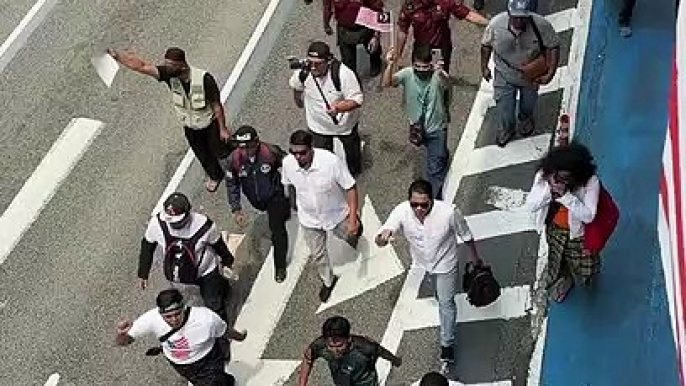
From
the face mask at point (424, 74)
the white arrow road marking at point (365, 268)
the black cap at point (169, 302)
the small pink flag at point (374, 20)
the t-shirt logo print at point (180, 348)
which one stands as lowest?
the white arrow road marking at point (365, 268)

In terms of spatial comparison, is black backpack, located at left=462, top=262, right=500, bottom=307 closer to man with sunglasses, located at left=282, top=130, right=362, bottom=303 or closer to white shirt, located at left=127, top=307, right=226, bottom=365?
man with sunglasses, located at left=282, top=130, right=362, bottom=303

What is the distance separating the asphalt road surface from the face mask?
1.72m

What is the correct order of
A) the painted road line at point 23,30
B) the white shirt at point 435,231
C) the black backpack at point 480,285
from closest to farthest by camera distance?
the white shirt at point 435,231 < the black backpack at point 480,285 < the painted road line at point 23,30

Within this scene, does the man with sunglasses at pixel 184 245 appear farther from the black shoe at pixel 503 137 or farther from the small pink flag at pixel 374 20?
the black shoe at pixel 503 137

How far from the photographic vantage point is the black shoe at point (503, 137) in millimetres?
13195

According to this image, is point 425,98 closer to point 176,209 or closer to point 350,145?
point 350,145

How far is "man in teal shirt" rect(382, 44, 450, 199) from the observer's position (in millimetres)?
11438

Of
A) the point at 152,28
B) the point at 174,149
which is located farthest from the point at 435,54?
the point at 152,28

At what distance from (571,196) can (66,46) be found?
726 centimetres

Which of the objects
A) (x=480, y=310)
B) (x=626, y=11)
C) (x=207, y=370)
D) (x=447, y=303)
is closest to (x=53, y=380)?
(x=207, y=370)

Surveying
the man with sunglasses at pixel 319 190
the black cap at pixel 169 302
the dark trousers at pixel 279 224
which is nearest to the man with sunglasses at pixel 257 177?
the dark trousers at pixel 279 224

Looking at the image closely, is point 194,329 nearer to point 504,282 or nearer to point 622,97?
point 504,282

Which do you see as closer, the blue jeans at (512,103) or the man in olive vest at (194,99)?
the man in olive vest at (194,99)

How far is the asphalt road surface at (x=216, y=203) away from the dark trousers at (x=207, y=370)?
0.80m
